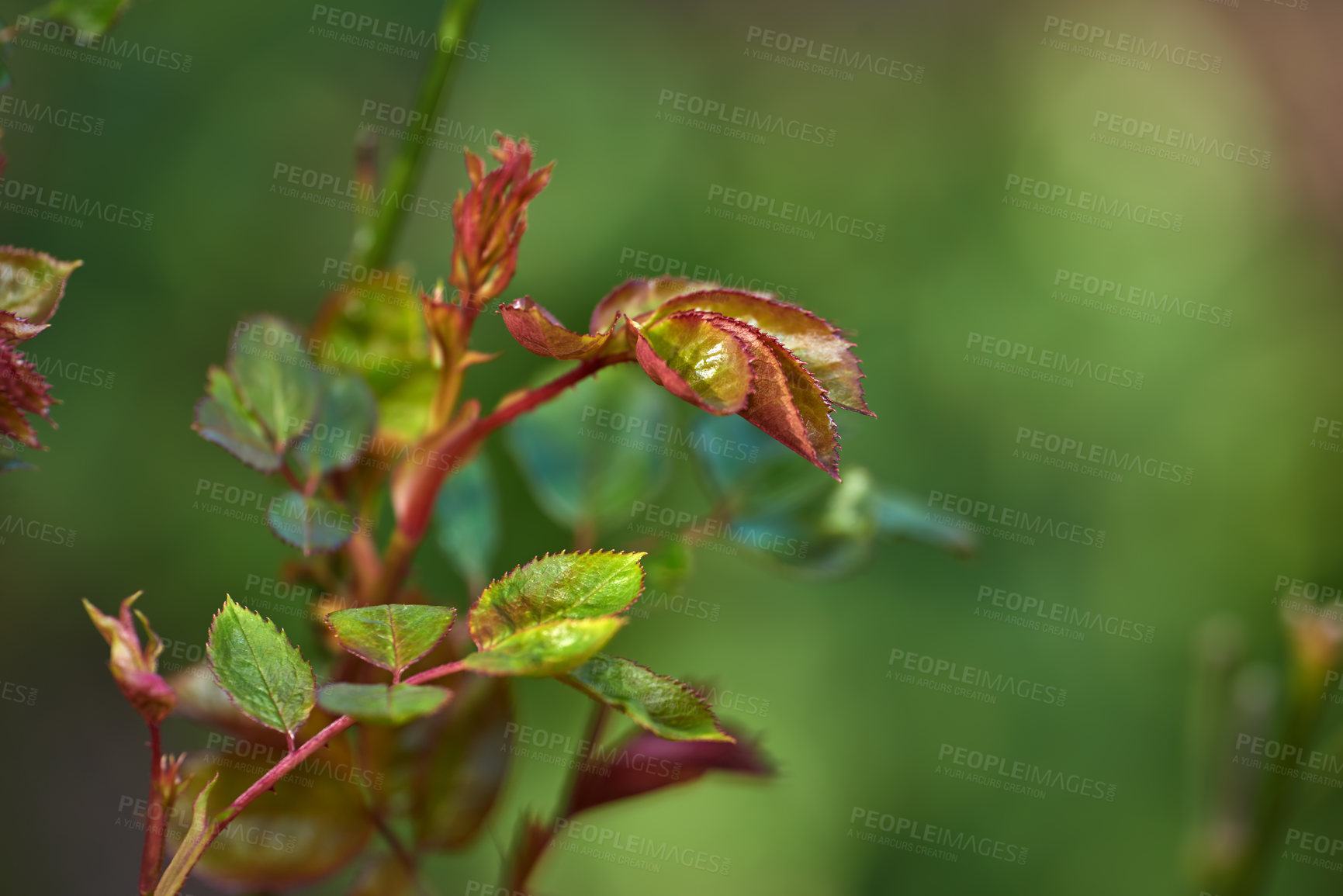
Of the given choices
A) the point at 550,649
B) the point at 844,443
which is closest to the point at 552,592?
the point at 550,649

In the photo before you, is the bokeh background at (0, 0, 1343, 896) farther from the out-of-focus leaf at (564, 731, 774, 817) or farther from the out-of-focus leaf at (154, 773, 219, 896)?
the out-of-focus leaf at (154, 773, 219, 896)

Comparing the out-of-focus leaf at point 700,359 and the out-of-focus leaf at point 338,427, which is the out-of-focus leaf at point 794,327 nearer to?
the out-of-focus leaf at point 700,359

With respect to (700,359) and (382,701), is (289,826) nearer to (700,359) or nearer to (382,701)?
(382,701)

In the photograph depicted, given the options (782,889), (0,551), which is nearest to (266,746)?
(782,889)

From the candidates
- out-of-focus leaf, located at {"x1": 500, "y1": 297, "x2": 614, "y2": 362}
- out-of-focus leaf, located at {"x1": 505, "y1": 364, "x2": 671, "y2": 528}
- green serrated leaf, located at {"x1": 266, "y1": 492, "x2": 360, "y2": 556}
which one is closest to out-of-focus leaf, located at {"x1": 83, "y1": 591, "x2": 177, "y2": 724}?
green serrated leaf, located at {"x1": 266, "y1": 492, "x2": 360, "y2": 556}

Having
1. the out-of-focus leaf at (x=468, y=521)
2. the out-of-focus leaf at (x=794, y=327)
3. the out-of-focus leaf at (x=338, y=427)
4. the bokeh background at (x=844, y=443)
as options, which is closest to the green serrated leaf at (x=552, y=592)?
the out-of-focus leaf at (x=794, y=327)

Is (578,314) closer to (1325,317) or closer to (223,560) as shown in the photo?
(223,560)
